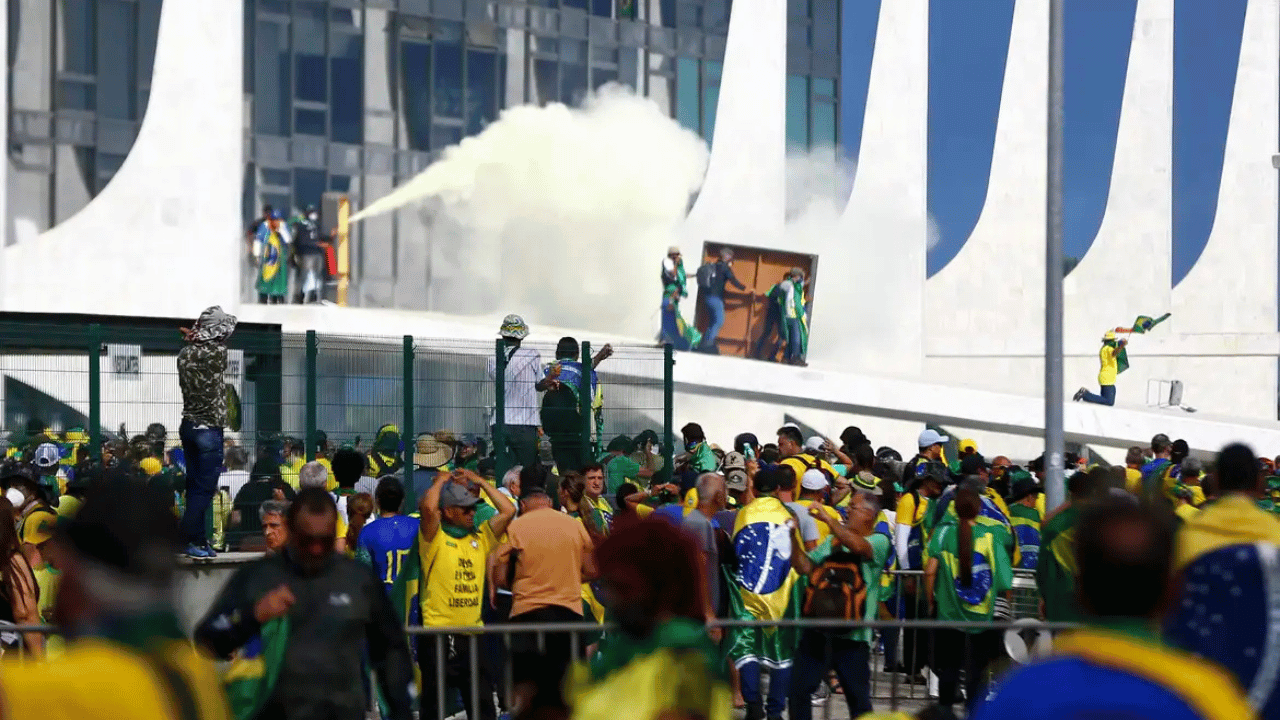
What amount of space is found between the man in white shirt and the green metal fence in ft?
0.40

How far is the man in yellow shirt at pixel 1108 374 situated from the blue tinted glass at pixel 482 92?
12992mm

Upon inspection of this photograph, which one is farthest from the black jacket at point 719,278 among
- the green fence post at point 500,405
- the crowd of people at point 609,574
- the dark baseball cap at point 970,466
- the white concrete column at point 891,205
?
the dark baseball cap at point 970,466

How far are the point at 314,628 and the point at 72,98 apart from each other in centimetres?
2646

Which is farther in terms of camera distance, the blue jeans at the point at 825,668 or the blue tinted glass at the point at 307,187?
the blue tinted glass at the point at 307,187

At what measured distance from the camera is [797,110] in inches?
1651

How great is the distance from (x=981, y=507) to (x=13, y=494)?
5352mm

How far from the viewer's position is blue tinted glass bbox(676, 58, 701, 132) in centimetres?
4106

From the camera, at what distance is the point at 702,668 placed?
4.11 metres

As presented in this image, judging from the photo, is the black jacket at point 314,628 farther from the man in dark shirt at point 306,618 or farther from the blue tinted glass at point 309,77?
the blue tinted glass at point 309,77

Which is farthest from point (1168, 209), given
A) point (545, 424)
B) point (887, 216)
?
point (545, 424)

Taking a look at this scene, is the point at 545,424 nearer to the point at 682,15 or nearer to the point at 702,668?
the point at 702,668

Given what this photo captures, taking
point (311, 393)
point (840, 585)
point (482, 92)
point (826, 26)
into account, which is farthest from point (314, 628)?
point (826, 26)

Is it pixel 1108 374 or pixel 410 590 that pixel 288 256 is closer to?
pixel 1108 374

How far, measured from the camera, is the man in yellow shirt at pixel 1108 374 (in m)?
32.2
